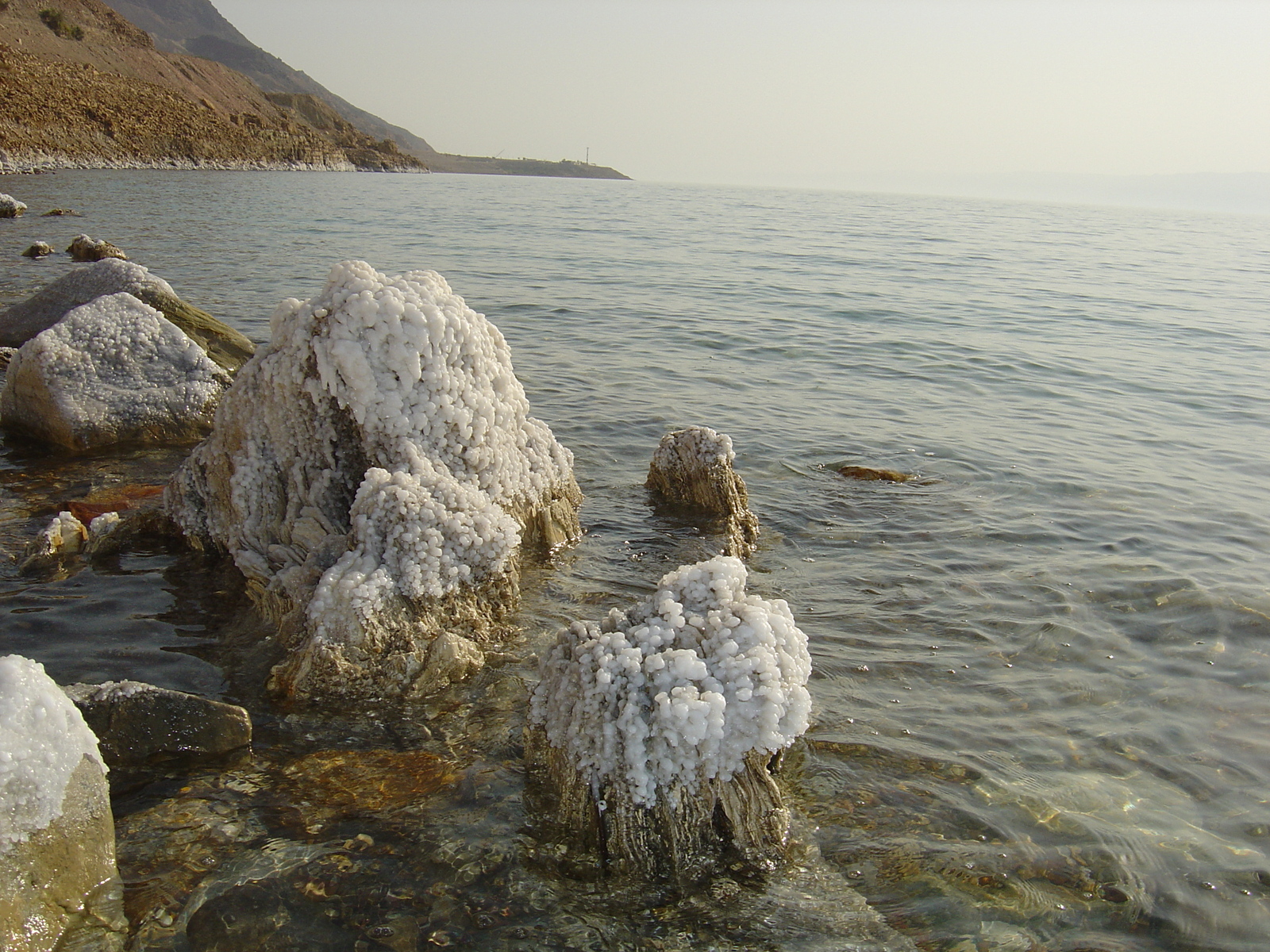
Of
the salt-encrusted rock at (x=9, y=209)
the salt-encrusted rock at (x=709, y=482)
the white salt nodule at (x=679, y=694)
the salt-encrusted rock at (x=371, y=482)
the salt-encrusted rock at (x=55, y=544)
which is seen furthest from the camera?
the salt-encrusted rock at (x=9, y=209)

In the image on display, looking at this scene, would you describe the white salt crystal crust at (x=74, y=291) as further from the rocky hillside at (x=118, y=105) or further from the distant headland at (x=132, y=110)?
the rocky hillside at (x=118, y=105)

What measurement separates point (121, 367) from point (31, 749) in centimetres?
585

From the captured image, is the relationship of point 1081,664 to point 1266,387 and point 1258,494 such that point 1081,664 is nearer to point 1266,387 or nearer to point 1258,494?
point 1258,494

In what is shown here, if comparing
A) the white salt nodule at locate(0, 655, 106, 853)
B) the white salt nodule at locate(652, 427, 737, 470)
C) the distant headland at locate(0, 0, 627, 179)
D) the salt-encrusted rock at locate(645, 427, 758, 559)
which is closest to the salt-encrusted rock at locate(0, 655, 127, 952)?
the white salt nodule at locate(0, 655, 106, 853)

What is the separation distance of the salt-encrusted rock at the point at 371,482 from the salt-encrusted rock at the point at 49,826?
4.00 ft

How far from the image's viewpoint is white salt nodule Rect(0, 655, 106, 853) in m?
2.57

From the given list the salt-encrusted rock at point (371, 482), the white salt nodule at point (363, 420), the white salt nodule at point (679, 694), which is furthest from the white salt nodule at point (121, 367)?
the white salt nodule at point (679, 694)

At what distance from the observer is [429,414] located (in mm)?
4945

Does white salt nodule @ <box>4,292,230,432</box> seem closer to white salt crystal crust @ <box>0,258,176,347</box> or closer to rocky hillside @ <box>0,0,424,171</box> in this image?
white salt crystal crust @ <box>0,258,176,347</box>

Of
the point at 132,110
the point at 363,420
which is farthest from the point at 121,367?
the point at 132,110

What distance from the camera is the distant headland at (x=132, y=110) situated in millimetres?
48969

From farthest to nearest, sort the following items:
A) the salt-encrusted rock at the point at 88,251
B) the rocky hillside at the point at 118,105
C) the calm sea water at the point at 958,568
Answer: the rocky hillside at the point at 118,105, the salt-encrusted rock at the point at 88,251, the calm sea water at the point at 958,568

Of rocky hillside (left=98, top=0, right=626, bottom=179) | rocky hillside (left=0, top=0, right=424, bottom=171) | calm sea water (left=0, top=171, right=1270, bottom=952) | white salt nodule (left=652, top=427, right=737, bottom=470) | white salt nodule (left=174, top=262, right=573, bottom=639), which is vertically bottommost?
calm sea water (left=0, top=171, right=1270, bottom=952)

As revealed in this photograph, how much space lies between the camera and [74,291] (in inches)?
389
